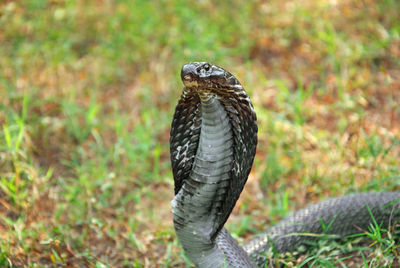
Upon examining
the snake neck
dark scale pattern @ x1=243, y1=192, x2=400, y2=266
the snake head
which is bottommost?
dark scale pattern @ x1=243, y1=192, x2=400, y2=266

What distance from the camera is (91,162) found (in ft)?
14.5

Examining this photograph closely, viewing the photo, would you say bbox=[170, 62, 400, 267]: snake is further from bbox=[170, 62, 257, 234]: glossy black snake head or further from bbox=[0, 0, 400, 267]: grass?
bbox=[0, 0, 400, 267]: grass

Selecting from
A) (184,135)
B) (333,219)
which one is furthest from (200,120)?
(333,219)

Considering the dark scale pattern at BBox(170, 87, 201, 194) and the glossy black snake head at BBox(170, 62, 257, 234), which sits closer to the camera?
the glossy black snake head at BBox(170, 62, 257, 234)

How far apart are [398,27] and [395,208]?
282cm

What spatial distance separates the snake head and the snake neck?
94mm

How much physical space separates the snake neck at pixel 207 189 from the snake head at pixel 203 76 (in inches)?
3.7

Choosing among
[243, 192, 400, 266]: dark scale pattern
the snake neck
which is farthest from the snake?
[243, 192, 400, 266]: dark scale pattern

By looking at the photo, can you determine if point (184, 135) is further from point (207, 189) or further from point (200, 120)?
point (207, 189)

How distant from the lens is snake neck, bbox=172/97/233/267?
2.50m

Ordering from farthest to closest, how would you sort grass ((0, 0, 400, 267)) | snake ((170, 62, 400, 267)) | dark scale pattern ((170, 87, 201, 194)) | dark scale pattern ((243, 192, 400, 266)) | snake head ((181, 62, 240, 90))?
grass ((0, 0, 400, 267)), dark scale pattern ((243, 192, 400, 266)), dark scale pattern ((170, 87, 201, 194)), snake ((170, 62, 400, 267)), snake head ((181, 62, 240, 90))

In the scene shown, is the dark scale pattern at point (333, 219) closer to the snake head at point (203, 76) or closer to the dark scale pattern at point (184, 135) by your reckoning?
the dark scale pattern at point (184, 135)

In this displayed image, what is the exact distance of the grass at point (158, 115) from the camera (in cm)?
356

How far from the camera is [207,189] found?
2609 millimetres
